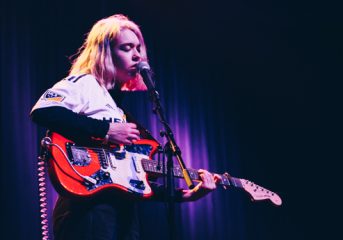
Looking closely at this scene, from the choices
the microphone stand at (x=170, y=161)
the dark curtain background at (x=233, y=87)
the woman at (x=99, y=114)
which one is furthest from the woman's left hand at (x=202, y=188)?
the dark curtain background at (x=233, y=87)

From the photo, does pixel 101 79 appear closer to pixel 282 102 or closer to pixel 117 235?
pixel 117 235

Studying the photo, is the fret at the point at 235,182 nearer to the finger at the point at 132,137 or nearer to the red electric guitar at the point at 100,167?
the red electric guitar at the point at 100,167

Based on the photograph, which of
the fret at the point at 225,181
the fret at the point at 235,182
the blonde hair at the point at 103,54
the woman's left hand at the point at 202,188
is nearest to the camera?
the blonde hair at the point at 103,54

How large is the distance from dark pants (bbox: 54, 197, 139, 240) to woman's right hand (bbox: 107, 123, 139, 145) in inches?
11.5

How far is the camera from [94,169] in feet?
7.25

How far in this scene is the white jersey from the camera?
229 centimetres

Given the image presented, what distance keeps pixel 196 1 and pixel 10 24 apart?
1969mm

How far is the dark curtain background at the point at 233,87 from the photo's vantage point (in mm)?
4200

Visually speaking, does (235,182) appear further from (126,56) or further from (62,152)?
(62,152)

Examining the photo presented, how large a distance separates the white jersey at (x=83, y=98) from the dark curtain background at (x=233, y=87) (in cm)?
158

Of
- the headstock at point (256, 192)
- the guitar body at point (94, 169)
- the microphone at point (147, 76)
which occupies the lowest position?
the headstock at point (256, 192)

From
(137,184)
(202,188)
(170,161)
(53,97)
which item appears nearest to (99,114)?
(53,97)

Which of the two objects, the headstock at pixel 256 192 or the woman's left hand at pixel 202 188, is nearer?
the woman's left hand at pixel 202 188

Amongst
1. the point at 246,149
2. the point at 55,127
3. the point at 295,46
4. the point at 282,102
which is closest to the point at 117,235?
the point at 55,127
